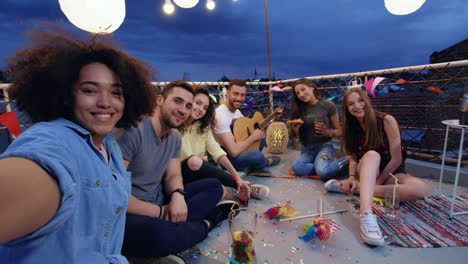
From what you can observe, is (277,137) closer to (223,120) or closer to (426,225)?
(223,120)

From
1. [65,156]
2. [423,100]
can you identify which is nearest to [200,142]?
[65,156]

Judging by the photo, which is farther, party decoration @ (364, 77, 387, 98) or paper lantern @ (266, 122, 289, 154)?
paper lantern @ (266, 122, 289, 154)

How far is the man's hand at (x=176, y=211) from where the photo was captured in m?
1.41

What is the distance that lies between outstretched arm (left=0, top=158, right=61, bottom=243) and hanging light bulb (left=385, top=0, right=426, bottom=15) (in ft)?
8.42

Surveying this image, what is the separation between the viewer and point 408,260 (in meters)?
1.29

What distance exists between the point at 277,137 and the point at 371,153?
1.82 metres

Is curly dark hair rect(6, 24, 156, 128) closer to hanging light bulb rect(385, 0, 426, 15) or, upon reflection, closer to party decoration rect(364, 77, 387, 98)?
hanging light bulb rect(385, 0, 426, 15)

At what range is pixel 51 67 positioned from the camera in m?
0.76

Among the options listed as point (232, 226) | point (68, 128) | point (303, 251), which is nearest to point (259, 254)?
point (303, 251)

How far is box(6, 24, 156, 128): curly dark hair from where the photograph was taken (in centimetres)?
76

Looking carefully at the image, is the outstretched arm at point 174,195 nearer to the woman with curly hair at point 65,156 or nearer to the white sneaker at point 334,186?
the woman with curly hair at point 65,156

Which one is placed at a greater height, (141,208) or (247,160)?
(141,208)

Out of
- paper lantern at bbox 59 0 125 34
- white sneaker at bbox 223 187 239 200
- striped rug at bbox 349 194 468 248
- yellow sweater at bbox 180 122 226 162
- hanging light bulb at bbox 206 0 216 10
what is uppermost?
hanging light bulb at bbox 206 0 216 10

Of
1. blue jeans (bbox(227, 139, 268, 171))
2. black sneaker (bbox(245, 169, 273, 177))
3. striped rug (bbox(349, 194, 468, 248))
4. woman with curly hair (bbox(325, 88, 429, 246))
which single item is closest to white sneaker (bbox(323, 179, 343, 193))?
woman with curly hair (bbox(325, 88, 429, 246))
